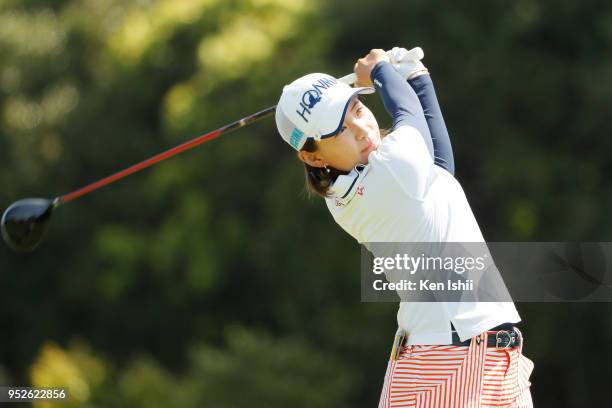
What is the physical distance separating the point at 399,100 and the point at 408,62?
0.28 metres

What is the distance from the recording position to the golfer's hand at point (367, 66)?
121 inches

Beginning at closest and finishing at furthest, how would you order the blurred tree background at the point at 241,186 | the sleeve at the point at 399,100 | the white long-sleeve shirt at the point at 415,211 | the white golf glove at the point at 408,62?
1. the white long-sleeve shirt at the point at 415,211
2. the sleeve at the point at 399,100
3. the white golf glove at the point at 408,62
4. the blurred tree background at the point at 241,186

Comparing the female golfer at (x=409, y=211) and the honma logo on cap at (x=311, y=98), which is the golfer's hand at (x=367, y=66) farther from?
the honma logo on cap at (x=311, y=98)

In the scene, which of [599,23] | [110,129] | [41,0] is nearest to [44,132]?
[110,129]

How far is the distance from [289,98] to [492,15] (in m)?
8.41

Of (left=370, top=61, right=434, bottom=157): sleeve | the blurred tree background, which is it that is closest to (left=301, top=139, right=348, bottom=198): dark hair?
(left=370, top=61, right=434, bottom=157): sleeve

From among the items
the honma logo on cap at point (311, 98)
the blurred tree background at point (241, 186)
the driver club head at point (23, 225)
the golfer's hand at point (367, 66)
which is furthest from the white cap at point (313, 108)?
the blurred tree background at point (241, 186)

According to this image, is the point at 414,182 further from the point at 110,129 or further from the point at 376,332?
the point at 110,129

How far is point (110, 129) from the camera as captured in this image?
44.4 feet

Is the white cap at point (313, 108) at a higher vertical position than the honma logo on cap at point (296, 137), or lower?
higher

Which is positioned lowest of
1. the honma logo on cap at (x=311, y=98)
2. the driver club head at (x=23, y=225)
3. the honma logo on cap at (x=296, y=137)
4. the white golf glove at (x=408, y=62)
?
the driver club head at (x=23, y=225)

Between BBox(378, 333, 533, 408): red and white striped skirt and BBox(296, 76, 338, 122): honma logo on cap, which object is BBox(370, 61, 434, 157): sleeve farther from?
BBox(378, 333, 533, 408): red and white striped skirt

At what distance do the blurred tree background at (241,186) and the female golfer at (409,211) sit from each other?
5397 millimetres

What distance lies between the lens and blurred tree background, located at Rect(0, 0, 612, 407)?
10.4 m
